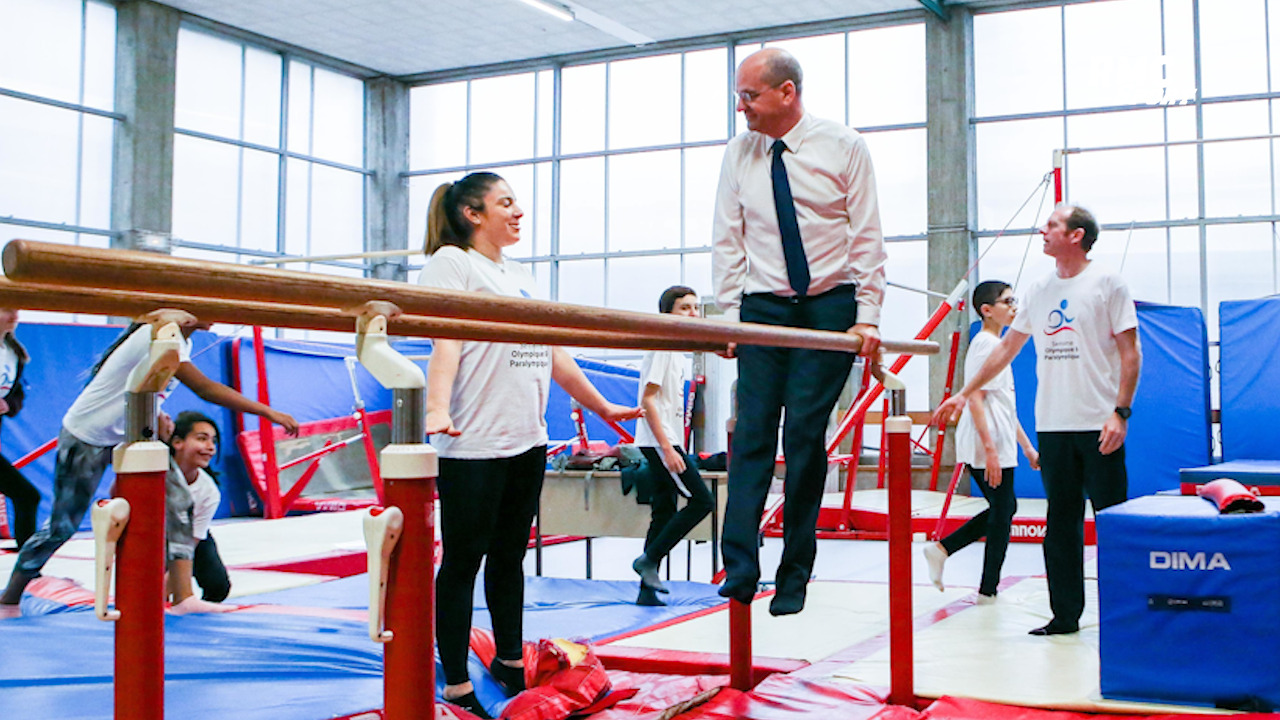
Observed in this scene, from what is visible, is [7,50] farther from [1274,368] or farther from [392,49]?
[1274,368]

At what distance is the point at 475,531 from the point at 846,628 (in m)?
1.89

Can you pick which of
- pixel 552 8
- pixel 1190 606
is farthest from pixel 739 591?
pixel 552 8

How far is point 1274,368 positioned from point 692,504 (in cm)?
686

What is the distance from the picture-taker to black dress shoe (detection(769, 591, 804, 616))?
260cm

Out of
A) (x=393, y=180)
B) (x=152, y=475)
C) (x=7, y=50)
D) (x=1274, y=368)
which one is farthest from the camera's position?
(x=393, y=180)

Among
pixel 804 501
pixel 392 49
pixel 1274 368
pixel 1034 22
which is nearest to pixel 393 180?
pixel 392 49

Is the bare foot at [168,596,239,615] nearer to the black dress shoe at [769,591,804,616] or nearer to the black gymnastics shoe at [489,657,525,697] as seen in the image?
the black gymnastics shoe at [489,657,525,697]

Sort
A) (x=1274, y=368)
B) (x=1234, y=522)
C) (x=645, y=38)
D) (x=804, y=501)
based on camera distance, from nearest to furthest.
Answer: (x=804, y=501) → (x=1234, y=522) → (x=1274, y=368) → (x=645, y=38)

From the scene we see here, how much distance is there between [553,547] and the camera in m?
8.54

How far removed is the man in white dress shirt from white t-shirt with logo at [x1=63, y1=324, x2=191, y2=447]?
208 centimetres

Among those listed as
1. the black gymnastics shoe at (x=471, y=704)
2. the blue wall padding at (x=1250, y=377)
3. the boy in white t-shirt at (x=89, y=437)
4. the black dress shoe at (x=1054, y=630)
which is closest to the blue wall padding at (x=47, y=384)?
the boy in white t-shirt at (x=89, y=437)

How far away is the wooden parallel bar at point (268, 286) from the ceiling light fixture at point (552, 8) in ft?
37.6

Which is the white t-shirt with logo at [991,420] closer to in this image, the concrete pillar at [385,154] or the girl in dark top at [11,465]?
the girl in dark top at [11,465]

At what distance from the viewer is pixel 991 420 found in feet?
15.6
